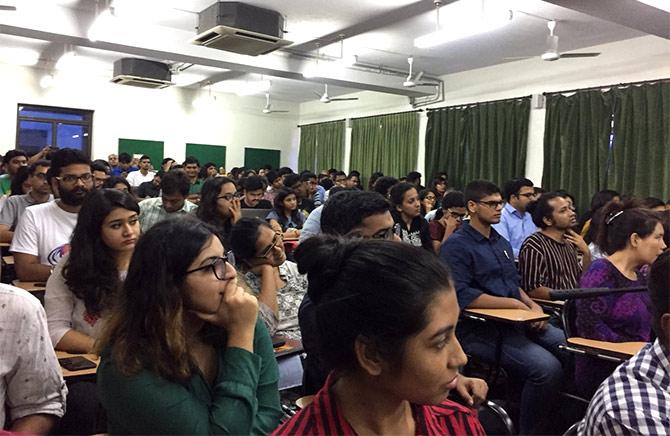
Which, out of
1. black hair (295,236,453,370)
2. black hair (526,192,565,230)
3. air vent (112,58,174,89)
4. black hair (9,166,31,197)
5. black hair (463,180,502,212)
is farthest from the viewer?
air vent (112,58,174,89)

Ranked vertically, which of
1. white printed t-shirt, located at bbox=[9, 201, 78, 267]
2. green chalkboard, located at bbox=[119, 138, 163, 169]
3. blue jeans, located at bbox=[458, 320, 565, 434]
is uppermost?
green chalkboard, located at bbox=[119, 138, 163, 169]

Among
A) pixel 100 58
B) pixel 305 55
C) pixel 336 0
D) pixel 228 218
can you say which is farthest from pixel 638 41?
pixel 100 58

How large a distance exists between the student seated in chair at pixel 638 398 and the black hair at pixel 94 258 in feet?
5.47

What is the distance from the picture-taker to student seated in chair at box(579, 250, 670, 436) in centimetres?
114

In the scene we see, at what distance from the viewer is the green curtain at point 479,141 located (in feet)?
27.3

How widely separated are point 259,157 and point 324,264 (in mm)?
12251

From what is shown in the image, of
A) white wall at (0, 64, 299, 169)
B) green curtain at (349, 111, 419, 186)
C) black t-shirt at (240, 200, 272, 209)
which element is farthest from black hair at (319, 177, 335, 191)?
white wall at (0, 64, 299, 169)

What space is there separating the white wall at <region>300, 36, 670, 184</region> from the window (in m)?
5.96

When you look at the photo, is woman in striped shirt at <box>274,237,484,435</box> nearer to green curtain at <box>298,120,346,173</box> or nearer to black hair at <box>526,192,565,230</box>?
black hair at <box>526,192,565,230</box>

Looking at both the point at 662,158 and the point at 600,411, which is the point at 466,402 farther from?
the point at 662,158

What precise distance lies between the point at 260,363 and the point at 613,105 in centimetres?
704

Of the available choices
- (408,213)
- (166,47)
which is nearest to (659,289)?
(408,213)

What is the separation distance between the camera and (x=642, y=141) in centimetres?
689

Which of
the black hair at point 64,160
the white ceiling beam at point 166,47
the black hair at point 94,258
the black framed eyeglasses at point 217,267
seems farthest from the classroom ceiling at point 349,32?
the black framed eyeglasses at point 217,267
